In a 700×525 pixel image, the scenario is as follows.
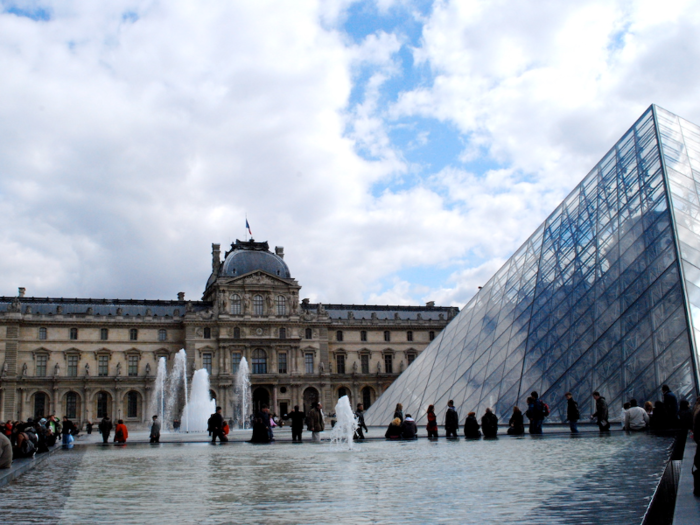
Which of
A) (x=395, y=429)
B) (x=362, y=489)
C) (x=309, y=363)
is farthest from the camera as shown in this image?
(x=309, y=363)

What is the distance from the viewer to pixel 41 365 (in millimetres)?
65000

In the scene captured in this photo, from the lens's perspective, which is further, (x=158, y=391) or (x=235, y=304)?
(x=235, y=304)

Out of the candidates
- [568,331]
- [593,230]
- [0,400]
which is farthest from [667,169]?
[0,400]

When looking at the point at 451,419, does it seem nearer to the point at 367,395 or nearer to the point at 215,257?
the point at 367,395

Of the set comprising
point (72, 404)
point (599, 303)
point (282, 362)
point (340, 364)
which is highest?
point (282, 362)

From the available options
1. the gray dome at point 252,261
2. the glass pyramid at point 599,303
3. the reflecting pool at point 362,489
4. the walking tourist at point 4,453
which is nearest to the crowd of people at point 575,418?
the glass pyramid at point 599,303

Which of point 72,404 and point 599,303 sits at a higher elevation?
point 599,303

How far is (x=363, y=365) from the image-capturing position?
74.0 meters

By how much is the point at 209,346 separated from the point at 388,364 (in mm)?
18912

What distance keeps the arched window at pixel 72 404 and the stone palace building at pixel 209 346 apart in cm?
9

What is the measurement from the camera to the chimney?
7713 cm

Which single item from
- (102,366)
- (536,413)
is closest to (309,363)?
(102,366)

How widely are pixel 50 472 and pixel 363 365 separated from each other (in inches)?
2436

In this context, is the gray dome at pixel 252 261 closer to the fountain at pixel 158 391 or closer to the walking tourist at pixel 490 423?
the fountain at pixel 158 391
